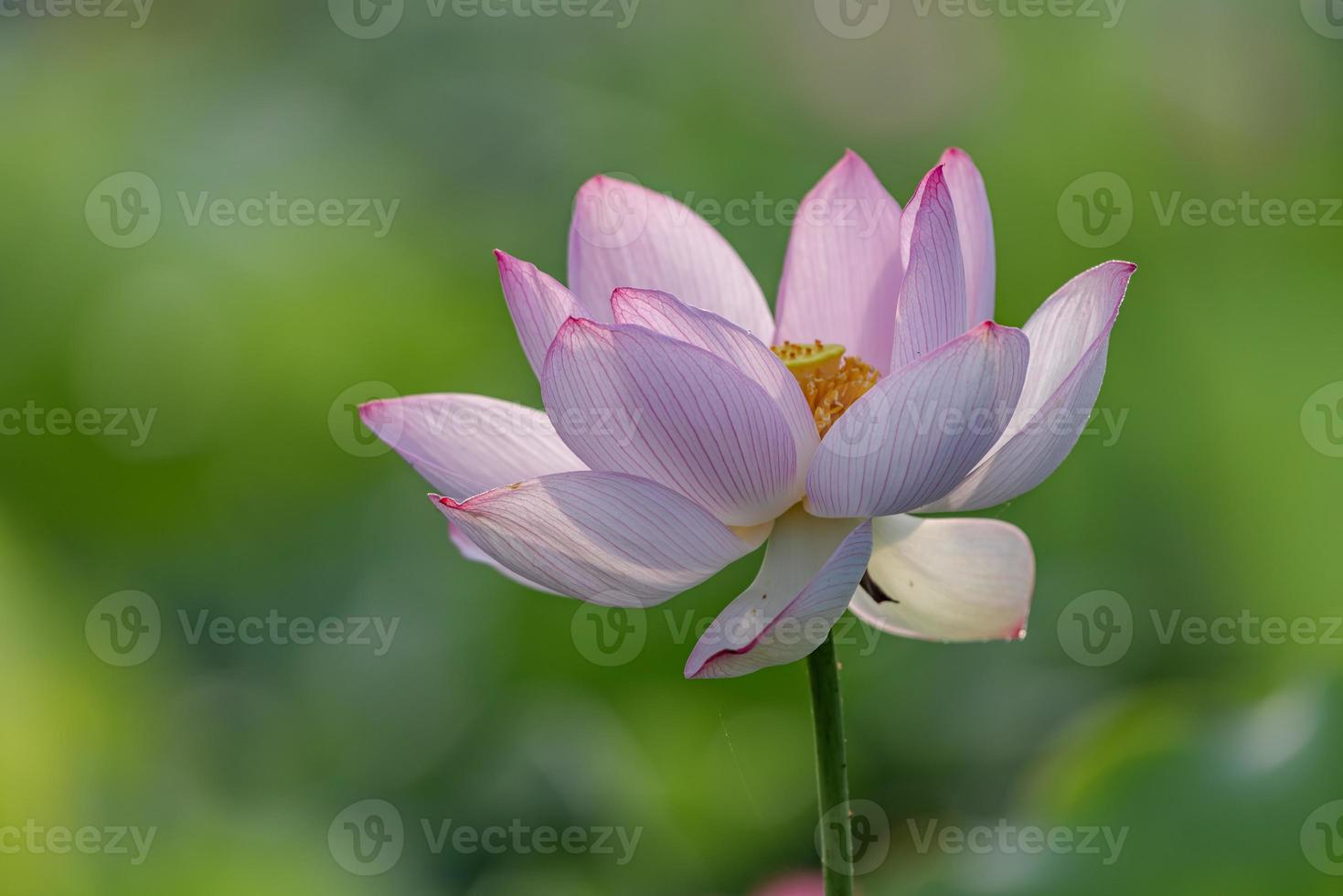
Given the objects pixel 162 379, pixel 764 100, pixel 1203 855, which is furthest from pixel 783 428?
pixel 764 100

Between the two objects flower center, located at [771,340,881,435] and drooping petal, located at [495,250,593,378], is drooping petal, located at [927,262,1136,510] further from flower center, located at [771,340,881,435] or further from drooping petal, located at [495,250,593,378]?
drooping petal, located at [495,250,593,378]

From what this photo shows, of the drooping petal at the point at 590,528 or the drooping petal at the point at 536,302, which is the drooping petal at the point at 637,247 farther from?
the drooping petal at the point at 590,528

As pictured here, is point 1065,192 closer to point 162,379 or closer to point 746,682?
point 746,682

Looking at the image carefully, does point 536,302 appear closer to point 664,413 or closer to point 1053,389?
point 664,413

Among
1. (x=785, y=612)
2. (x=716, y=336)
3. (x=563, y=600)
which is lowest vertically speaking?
(x=563, y=600)

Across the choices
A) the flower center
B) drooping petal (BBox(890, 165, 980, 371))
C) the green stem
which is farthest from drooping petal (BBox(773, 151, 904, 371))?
the green stem

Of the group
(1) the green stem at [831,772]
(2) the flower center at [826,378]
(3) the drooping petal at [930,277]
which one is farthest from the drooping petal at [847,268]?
(1) the green stem at [831,772]

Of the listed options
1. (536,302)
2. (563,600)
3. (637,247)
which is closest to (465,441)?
(536,302)

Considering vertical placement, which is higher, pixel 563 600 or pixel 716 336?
pixel 716 336
